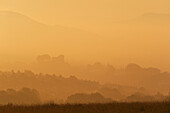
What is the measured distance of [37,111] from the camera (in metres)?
22.0

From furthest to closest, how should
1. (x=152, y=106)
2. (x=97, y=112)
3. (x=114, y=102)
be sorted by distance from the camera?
(x=114, y=102)
(x=152, y=106)
(x=97, y=112)

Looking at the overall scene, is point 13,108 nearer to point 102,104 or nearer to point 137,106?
point 102,104

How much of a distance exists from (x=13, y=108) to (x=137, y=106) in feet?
23.1

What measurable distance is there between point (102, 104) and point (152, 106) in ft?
9.67

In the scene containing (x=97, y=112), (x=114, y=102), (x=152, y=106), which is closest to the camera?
(x=97, y=112)

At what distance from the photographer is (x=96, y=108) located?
22.5 meters

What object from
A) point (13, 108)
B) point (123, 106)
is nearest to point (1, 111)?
point (13, 108)

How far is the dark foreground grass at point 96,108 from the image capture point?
21938 millimetres

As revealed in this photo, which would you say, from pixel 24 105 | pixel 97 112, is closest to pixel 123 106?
pixel 97 112

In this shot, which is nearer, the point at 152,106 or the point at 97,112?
the point at 97,112

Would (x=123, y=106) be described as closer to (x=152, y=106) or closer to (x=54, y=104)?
(x=152, y=106)

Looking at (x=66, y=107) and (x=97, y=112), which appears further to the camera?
(x=66, y=107)

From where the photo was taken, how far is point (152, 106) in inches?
907

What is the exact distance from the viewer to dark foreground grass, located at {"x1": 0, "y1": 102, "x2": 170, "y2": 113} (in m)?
21.9
